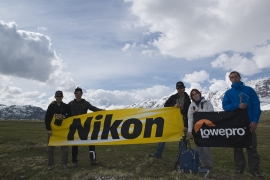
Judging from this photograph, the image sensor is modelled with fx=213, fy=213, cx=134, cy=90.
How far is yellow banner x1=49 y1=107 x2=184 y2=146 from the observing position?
32.8 feet

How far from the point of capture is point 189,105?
10.1 metres

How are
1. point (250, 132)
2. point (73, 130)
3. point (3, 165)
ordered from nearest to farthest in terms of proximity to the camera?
point (250, 132)
point (73, 130)
point (3, 165)

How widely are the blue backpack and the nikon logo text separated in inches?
44.1

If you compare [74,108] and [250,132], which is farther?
[74,108]

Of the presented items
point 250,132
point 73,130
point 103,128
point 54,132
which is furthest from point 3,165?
point 250,132

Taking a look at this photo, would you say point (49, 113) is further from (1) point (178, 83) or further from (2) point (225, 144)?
(2) point (225, 144)

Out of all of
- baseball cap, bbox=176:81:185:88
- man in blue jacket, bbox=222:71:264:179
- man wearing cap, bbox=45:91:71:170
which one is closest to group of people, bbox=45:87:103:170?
man wearing cap, bbox=45:91:71:170

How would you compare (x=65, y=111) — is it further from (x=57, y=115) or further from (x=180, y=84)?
(x=180, y=84)

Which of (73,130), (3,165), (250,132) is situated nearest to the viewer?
(250,132)

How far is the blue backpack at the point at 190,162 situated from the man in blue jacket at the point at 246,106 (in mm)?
2087

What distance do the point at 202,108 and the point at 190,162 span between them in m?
2.45

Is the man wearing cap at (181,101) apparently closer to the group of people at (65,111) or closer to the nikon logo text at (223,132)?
the nikon logo text at (223,132)

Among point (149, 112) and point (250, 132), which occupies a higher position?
point (149, 112)

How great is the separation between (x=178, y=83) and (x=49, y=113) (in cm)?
653
